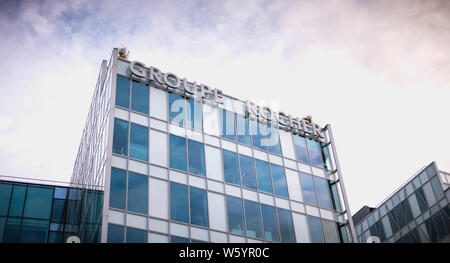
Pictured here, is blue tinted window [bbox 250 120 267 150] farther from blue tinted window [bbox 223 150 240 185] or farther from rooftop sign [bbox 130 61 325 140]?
blue tinted window [bbox 223 150 240 185]

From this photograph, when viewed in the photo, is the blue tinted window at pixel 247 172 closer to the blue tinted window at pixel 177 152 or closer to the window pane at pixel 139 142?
the blue tinted window at pixel 177 152

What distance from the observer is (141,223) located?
27172 millimetres

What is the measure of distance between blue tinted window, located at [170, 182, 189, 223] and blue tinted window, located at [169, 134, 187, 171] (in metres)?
1.52

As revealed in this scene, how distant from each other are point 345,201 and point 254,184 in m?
8.85

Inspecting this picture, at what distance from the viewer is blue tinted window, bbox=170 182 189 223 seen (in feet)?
94.7

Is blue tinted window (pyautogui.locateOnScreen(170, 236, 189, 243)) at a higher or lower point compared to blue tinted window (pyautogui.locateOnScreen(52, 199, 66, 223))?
lower

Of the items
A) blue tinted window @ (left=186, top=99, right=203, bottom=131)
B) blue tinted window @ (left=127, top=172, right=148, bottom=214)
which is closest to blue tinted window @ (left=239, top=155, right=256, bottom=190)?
blue tinted window @ (left=186, top=99, right=203, bottom=131)

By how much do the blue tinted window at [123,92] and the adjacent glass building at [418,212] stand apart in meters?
36.7

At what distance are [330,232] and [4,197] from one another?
1059 inches

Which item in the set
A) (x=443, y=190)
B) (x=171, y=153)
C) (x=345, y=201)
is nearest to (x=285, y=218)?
(x=345, y=201)

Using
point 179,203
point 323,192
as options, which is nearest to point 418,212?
point 323,192

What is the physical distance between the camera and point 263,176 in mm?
35125

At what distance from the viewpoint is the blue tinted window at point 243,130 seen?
36156mm
